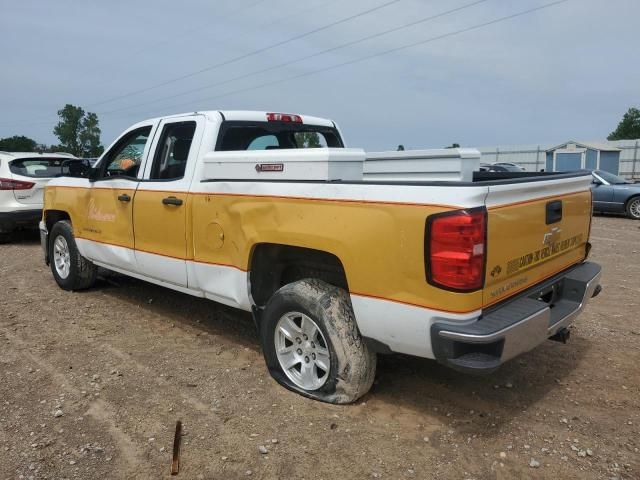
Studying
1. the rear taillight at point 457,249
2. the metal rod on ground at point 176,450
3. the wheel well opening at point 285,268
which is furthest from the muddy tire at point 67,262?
the rear taillight at point 457,249

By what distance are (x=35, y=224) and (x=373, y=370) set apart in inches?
338

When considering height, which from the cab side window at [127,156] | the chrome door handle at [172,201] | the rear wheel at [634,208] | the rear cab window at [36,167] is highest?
the cab side window at [127,156]

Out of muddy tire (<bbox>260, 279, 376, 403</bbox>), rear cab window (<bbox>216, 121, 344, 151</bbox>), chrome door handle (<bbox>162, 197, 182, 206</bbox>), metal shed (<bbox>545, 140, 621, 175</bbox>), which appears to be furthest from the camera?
metal shed (<bbox>545, 140, 621, 175</bbox>)

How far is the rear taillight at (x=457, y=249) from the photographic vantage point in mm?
2701

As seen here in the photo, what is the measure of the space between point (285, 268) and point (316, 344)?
0.69m

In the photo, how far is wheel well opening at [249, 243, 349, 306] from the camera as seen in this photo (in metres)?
3.59

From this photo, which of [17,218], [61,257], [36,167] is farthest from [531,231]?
[36,167]

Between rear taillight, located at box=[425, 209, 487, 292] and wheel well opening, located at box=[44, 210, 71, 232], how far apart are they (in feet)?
16.7

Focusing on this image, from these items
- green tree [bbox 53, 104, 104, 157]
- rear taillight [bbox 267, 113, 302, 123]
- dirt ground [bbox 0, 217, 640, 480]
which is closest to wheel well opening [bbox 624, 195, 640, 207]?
dirt ground [bbox 0, 217, 640, 480]

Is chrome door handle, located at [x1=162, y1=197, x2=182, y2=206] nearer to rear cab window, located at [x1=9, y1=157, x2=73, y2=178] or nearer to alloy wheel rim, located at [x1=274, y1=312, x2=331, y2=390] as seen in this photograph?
alloy wheel rim, located at [x1=274, y1=312, x2=331, y2=390]

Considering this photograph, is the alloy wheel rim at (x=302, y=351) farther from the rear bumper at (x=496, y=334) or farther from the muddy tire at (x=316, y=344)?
the rear bumper at (x=496, y=334)

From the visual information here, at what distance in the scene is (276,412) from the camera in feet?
11.4

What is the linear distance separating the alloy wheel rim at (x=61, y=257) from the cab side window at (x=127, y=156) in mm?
1297

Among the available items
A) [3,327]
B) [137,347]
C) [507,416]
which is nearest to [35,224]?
[3,327]
